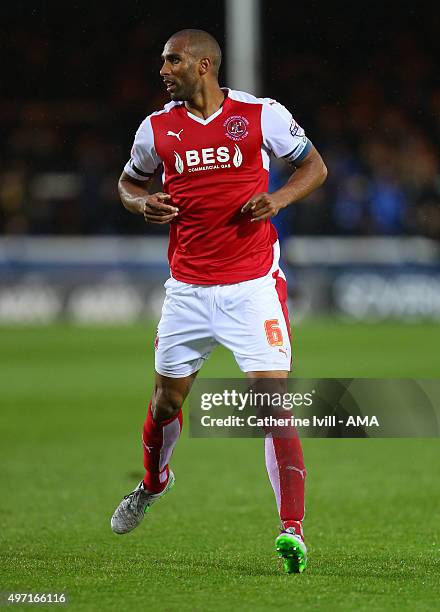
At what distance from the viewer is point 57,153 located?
69.8 ft

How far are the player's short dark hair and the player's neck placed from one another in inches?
4.0

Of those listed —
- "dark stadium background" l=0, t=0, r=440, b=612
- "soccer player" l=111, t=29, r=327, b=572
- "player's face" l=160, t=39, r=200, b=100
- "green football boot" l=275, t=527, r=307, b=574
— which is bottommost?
"dark stadium background" l=0, t=0, r=440, b=612

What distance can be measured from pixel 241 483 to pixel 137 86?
52.7ft

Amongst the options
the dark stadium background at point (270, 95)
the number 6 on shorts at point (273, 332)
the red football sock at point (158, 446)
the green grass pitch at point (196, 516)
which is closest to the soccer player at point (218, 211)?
the number 6 on shorts at point (273, 332)

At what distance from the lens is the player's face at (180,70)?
5543 millimetres

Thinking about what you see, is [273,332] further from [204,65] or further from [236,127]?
[204,65]

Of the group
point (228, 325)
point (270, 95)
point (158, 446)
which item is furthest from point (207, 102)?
point (270, 95)

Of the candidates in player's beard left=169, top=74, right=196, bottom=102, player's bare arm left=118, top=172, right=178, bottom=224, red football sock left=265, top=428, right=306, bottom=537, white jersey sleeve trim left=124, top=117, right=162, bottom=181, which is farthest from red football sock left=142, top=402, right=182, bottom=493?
player's beard left=169, top=74, right=196, bottom=102

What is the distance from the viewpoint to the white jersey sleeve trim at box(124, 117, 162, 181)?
571 centimetres

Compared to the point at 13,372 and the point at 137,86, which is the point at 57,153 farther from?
the point at 13,372

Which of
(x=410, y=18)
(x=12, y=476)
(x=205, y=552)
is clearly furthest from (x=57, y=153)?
(x=205, y=552)

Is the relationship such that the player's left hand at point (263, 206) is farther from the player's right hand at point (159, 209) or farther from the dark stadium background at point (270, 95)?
the dark stadium background at point (270, 95)

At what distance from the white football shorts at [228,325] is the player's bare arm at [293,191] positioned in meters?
0.31

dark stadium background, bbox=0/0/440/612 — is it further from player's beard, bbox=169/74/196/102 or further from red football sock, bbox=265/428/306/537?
player's beard, bbox=169/74/196/102
